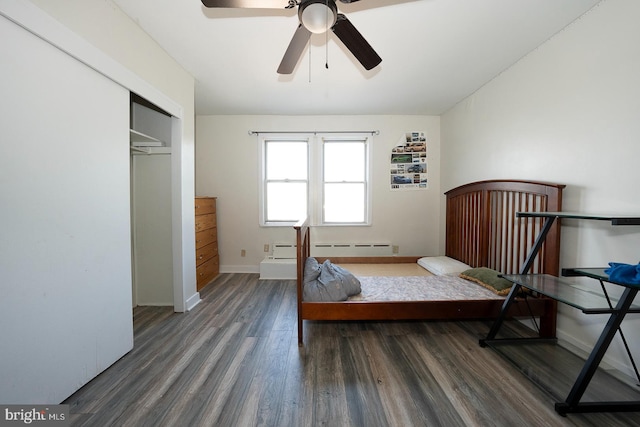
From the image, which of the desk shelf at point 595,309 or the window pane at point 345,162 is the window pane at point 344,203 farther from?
the desk shelf at point 595,309

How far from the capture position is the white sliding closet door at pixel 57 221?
115 cm

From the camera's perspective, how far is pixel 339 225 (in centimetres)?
400

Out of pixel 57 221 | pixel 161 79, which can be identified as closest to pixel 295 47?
pixel 161 79

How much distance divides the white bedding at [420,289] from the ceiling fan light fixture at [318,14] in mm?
1970

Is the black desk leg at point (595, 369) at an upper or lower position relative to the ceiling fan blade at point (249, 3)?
lower

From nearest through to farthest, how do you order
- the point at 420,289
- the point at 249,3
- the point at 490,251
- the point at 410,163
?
the point at 249,3, the point at 420,289, the point at 490,251, the point at 410,163

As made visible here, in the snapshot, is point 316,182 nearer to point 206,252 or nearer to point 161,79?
point 206,252

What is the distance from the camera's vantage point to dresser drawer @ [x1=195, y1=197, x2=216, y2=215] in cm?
321

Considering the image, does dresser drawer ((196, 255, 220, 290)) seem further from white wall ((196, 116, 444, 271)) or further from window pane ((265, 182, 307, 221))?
window pane ((265, 182, 307, 221))

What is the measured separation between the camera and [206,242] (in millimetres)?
3498

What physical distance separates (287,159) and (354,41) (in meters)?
2.60

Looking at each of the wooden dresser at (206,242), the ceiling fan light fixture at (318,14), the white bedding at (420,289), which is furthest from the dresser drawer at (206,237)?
the ceiling fan light fixture at (318,14)

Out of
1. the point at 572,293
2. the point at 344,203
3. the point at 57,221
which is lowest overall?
the point at 572,293

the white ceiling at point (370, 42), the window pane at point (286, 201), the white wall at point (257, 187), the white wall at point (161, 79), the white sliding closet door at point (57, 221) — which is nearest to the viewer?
the white sliding closet door at point (57, 221)
